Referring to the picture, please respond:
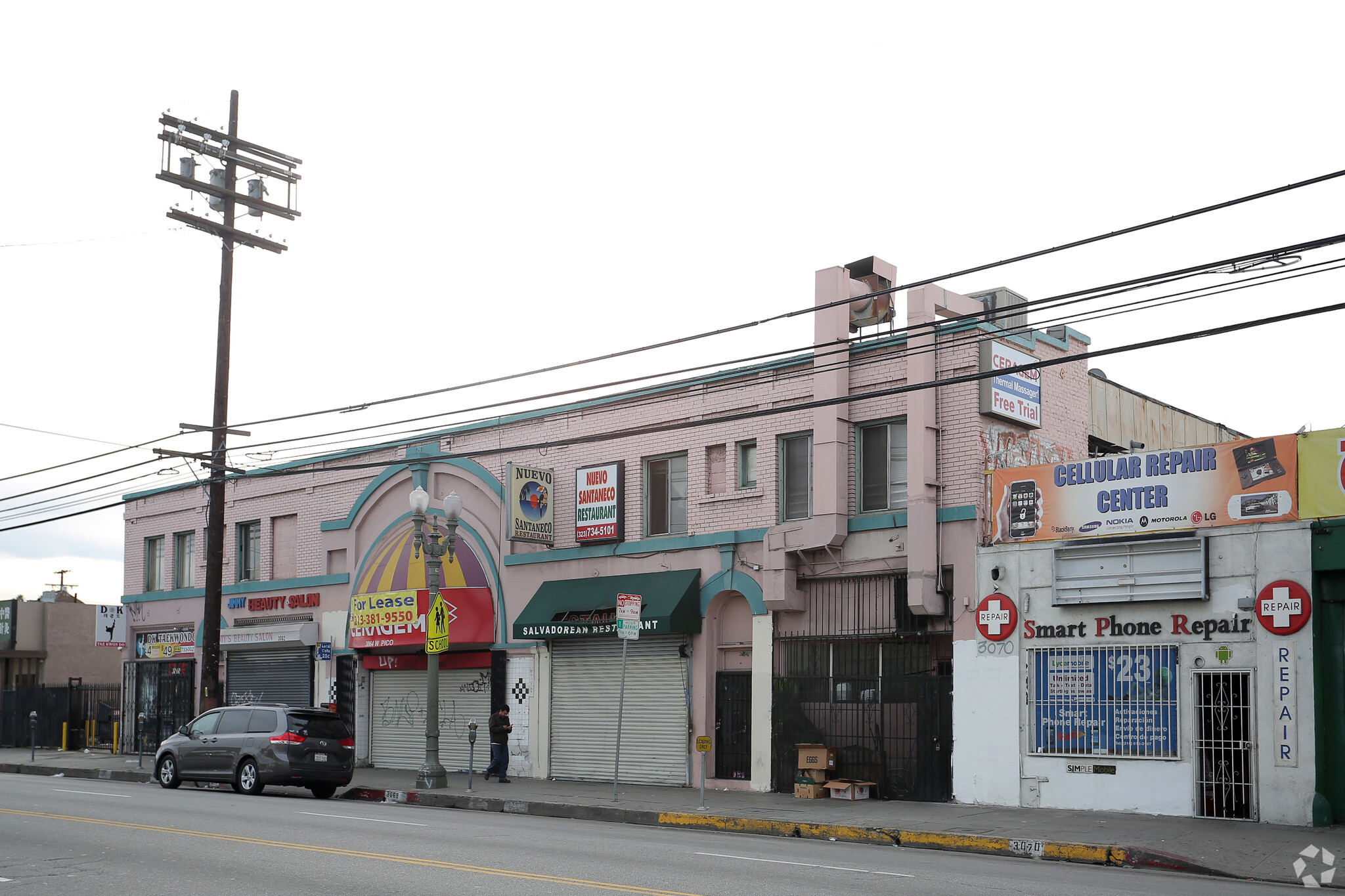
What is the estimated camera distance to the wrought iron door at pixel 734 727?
22.4m

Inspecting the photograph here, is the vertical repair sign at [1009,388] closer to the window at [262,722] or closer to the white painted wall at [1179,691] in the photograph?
the white painted wall at [1179,691]

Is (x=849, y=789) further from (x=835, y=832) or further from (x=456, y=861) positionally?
(x=456, y=861)

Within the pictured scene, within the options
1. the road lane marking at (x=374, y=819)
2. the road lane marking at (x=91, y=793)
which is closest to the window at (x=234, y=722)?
the road lane marking at (x=91, y=793)

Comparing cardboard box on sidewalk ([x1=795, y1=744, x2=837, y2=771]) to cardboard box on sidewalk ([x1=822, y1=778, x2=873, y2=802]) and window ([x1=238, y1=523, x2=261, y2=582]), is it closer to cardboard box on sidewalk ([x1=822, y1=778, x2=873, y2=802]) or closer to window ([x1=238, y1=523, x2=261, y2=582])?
cardboard box on sidewalk ([x1=822, y1=778, x2=873, y2=802])

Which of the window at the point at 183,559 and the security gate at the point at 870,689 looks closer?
the security gate at the point at 870,689

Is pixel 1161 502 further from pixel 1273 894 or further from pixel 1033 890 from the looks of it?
pixel 1033 890

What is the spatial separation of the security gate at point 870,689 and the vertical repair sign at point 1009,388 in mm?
3142

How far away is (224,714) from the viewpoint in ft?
76.0

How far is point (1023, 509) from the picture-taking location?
19.4m

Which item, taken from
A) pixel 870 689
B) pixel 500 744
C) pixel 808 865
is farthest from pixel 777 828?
pixel 500 744

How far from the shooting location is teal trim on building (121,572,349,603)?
3089cm

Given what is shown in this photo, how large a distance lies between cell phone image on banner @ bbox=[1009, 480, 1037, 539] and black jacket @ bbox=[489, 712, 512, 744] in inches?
407

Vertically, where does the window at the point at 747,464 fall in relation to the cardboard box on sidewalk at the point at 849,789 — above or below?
above

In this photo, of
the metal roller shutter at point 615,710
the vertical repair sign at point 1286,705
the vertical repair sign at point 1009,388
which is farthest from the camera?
the metal roller shutter at point 615,710
